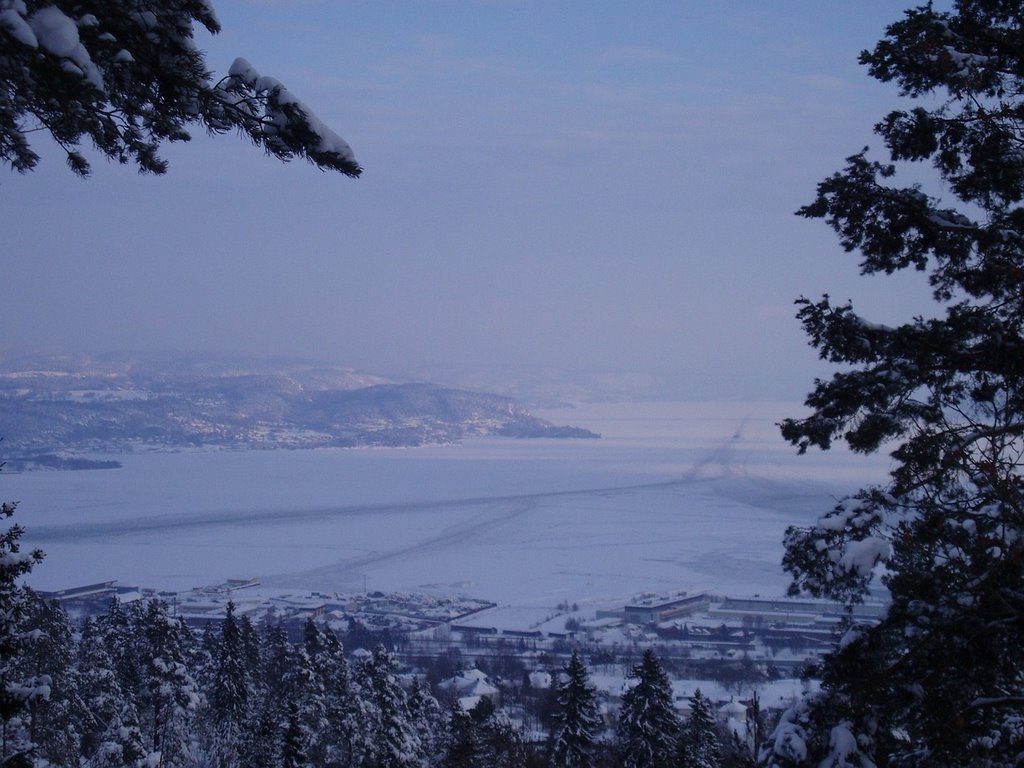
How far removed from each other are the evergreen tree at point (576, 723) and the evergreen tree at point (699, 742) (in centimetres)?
109

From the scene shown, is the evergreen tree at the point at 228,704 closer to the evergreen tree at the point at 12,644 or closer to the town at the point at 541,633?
the town at the point at 541,633

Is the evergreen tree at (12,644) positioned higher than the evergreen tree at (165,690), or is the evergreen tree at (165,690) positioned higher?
the evergreen tree at (12,644)

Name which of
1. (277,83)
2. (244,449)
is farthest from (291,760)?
(244,449)

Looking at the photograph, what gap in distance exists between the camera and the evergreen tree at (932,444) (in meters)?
3.23

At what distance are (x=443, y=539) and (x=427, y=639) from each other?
17.0 m

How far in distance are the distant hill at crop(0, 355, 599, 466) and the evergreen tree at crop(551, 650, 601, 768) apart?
51651mm

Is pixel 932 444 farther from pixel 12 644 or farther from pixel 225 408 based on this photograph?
pixel 225 408

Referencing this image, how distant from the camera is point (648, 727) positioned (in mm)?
9141

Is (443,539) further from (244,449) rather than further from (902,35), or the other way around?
(244,449)

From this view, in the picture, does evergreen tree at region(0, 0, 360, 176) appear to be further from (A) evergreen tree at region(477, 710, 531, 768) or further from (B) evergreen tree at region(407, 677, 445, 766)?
(B) evergreen tree at region(407, 677, 445, 766)

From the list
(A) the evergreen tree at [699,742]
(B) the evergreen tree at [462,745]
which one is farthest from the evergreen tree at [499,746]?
(A) the evergreen tree at [699,742]

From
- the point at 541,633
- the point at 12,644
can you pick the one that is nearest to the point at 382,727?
the point at 12,644

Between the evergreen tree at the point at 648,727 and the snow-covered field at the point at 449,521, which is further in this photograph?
the snow-covered field at the point at 449,521

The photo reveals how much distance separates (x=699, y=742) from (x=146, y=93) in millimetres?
9224
